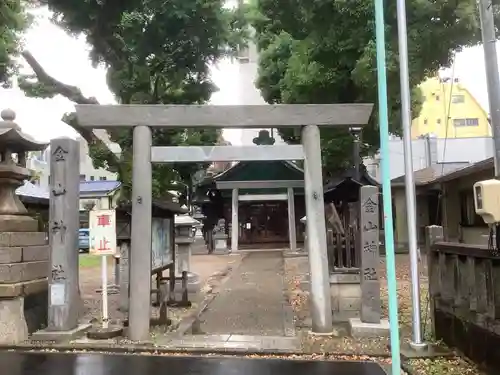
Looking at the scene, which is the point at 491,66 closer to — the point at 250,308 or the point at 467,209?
the point at 250,308

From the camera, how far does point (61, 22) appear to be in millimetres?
15750

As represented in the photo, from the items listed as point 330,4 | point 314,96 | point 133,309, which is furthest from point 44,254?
point 314,96

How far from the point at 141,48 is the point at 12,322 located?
32.0 ft

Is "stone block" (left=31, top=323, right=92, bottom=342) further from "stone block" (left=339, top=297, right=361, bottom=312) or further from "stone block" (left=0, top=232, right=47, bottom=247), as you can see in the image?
"stone block" (left=339, top=297, right=361, bottom=312)

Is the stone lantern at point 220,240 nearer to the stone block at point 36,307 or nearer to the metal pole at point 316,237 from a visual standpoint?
the stone block at point 36,307

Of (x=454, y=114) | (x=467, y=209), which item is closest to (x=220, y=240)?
(x=467, y=209)

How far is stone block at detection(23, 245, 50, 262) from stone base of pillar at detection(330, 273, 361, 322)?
5.61m

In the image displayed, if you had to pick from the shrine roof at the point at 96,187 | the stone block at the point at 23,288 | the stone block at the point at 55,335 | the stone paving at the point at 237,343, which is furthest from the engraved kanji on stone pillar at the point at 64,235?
the shrine roof at the point at 96,187

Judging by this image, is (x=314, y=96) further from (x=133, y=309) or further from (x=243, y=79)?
(x=243, y=79)

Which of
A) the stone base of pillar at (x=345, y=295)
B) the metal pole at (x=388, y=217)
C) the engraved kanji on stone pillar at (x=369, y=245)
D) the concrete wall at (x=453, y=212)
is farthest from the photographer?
the concrete wall at (x=453, y=212)

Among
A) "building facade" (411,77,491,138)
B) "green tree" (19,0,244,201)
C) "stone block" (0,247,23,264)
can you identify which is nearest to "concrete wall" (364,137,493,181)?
"building facade" (411,77,491,138)

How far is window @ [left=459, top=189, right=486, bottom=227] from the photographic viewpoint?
20.6 meters

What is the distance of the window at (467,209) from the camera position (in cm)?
2063

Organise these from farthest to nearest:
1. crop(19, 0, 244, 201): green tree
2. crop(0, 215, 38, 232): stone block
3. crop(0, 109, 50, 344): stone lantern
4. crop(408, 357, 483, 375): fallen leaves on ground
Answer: crop(19, 0, 244, 201): green tree
crop(0, 215, 38, 232): stone block
crop(0, 109, 50, 344): stone lantern
crop(408, 357, 483, 375): fallen leaves on ground
